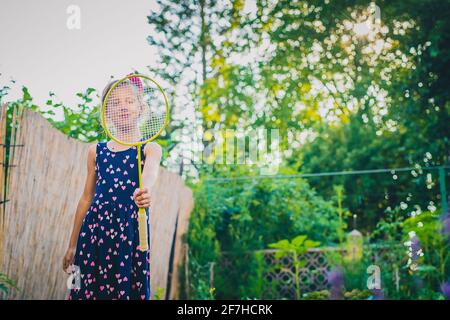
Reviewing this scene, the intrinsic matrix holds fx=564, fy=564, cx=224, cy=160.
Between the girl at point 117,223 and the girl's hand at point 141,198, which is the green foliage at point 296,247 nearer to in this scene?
the girl at point 117,223

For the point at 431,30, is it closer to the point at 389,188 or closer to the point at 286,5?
the point at 286,5

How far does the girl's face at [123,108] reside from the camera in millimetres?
2285

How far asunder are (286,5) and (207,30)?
0.82 m

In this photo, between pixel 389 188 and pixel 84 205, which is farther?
pixel 389 188

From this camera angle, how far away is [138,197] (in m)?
2.06

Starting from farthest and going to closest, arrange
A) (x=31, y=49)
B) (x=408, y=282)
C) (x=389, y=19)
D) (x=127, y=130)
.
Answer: (x=389, y=19), (x=408, y=282), (x=31, y=49), (x=127, y=130)

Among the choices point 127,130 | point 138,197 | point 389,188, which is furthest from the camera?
point 389,188

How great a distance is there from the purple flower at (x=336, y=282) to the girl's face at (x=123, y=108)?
10.9 ft

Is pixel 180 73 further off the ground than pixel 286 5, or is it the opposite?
pixel 286 5

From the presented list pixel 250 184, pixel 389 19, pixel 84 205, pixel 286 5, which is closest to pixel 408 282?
pixel 250 184

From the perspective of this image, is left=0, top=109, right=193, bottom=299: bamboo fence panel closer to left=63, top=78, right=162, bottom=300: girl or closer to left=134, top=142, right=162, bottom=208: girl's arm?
left=63, top=78, right=162, bottom=300: girl

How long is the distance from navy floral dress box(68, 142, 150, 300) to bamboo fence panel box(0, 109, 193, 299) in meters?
0.76

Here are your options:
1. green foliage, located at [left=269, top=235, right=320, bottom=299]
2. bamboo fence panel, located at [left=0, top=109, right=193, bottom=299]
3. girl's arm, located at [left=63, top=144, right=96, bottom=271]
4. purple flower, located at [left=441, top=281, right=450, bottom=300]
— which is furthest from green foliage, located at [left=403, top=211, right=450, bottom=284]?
girl's arm, located at [left=63, top=144, right=96, bottom=271]

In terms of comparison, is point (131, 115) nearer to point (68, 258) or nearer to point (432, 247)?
point (68, 258)
